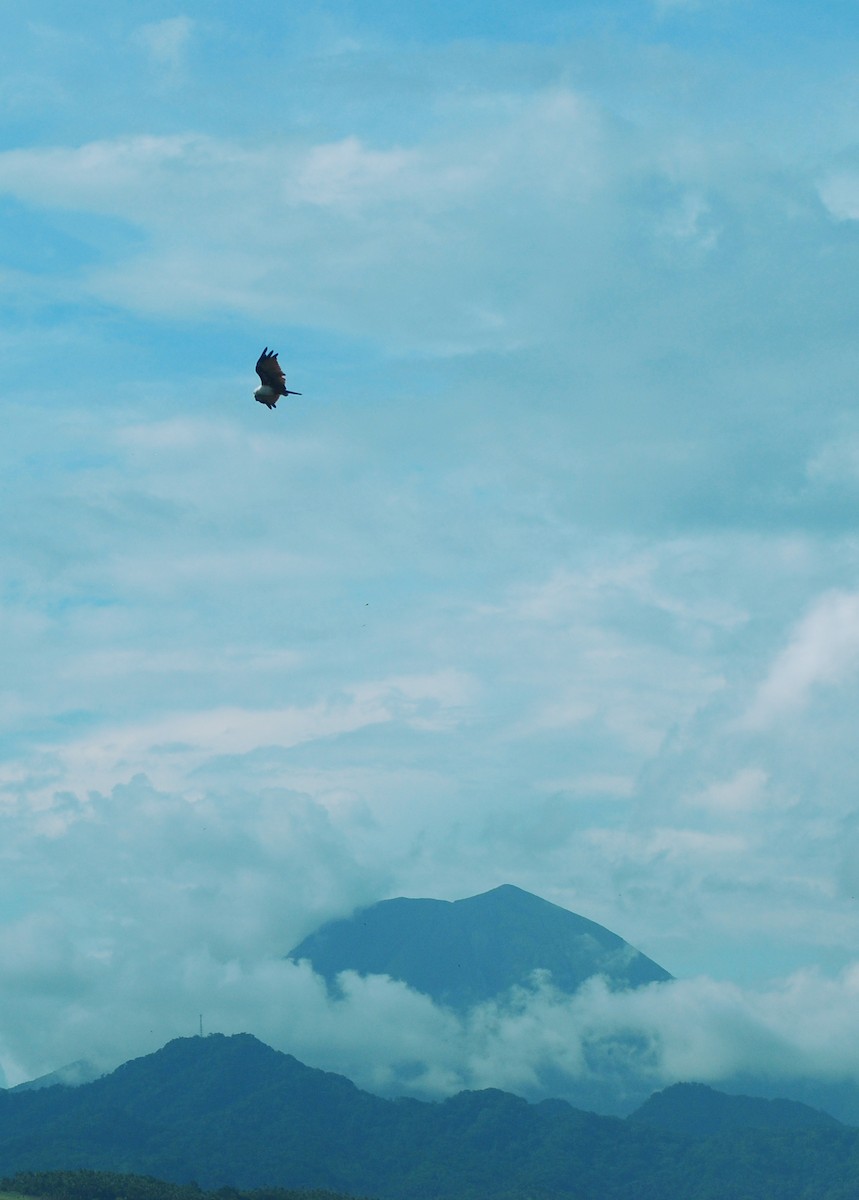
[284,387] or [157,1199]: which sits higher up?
[284,387]

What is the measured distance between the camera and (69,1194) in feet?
655

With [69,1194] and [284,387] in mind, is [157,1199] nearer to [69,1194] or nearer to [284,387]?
[69,1194]

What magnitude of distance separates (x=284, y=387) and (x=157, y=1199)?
7162 inches

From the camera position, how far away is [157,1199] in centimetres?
19988

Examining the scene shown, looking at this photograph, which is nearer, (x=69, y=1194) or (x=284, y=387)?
(x=284, y=387)

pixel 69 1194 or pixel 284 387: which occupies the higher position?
pixel 284 387

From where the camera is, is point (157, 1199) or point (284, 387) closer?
point (284, 387)

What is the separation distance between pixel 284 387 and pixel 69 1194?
603 ft

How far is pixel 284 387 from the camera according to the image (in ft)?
150

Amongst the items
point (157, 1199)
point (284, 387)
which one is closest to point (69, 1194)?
point (157, 1199)

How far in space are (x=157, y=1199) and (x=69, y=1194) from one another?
40.2ft
